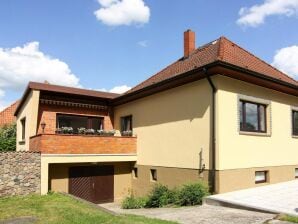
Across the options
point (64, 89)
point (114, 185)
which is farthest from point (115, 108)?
point (114, 185)

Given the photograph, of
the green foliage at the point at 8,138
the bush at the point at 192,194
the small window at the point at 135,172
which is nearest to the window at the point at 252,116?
the bush at the point at 192,194

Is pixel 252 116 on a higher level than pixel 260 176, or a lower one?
higher

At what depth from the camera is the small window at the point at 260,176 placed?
14.4 m

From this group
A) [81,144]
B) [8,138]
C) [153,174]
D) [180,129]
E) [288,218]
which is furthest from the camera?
[8,138]

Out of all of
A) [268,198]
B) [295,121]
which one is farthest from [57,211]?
[295,121]

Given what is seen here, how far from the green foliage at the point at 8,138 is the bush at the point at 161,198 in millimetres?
14267

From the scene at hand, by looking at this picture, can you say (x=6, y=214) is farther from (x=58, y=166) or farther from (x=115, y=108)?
(x=115, y=108)

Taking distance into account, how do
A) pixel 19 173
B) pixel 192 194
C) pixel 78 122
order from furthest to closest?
pixel 78 122
pixel 19 173
pixel 192 194

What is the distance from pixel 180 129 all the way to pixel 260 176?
4032 millimetres

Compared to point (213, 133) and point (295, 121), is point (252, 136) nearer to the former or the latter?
point (213, 133)

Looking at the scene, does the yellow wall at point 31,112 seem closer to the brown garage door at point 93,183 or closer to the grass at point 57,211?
the brown garage door at point 93,183

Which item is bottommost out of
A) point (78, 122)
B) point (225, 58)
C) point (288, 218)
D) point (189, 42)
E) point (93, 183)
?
point (93, 183)

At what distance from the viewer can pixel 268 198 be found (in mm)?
11414

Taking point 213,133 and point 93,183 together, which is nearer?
point 213,133
